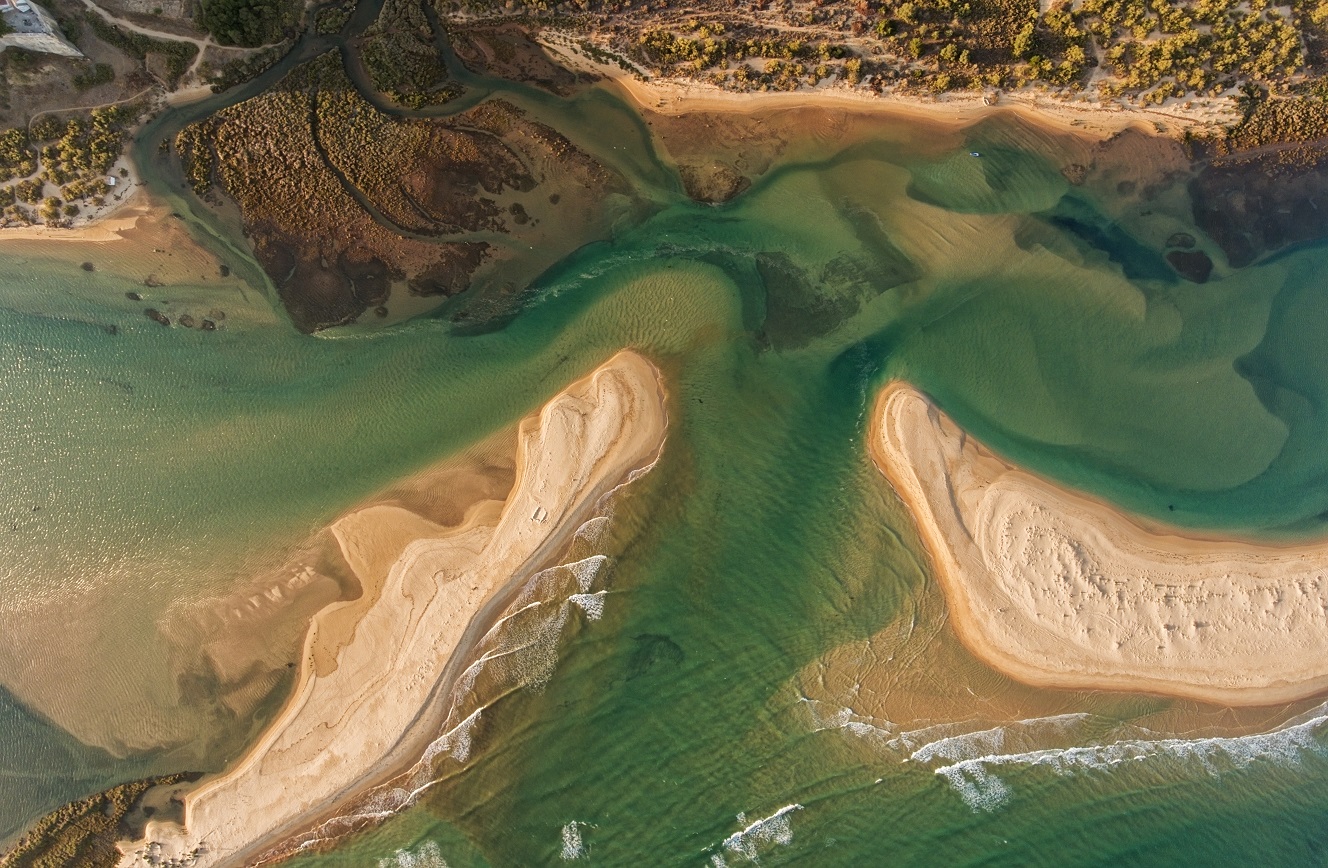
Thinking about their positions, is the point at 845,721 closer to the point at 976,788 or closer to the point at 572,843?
the point at 976,788

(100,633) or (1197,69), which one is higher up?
(1197,69)

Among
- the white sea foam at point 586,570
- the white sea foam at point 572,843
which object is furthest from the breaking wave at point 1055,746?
the white sea foam at point 572,843

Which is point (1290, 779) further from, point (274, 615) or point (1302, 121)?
point (274, 615)

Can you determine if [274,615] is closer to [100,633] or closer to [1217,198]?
[100,633]

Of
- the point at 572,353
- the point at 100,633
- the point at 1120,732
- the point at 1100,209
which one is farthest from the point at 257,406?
the point at 1120,732

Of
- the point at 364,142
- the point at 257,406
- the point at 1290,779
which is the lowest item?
the point at 1290,779
